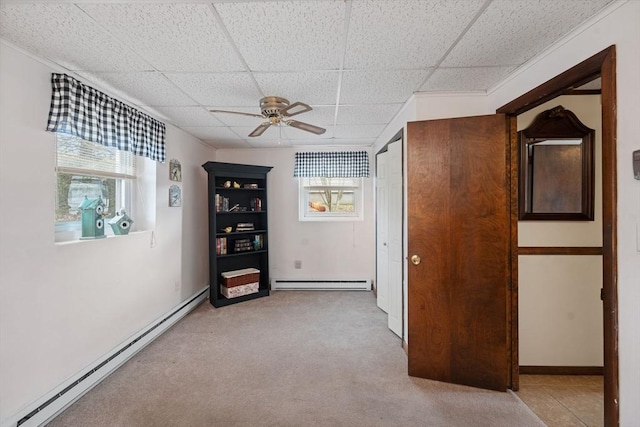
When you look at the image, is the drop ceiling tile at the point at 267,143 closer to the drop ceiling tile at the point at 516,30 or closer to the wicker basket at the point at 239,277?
the wicker basket at the point at 239,277

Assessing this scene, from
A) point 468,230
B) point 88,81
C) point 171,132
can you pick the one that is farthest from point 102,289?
point 468,230

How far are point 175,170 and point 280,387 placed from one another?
2.65 m

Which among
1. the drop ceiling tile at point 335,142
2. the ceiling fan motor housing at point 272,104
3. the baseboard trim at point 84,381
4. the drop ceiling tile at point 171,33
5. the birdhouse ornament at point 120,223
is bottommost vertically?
the baseboard trim at point 84,381

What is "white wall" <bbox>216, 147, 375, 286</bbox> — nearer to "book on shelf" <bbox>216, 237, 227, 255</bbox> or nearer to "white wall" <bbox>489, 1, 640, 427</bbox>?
"book on shelf" <bbox>216, 237, 227, 255</bbox>

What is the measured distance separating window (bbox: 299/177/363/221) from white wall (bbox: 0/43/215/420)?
2.68 meters

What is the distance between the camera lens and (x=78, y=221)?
2230 millimetres

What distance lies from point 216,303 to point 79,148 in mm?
2416

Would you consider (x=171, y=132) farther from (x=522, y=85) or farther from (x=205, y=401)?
(x=522, y=85)

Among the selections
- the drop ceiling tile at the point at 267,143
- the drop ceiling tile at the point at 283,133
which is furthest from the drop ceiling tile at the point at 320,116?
the drop ceiling tile at the point at 267,143

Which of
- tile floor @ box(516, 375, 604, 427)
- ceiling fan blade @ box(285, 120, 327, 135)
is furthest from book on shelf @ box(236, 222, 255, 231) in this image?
tile floor @ box(516, 375, 604, 427)

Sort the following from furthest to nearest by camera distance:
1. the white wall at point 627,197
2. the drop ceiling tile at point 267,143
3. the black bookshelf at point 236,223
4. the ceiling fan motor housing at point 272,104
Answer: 1. the drop ceiling tile at point 267,143
2. the black bookshelf at point 236,223
3. the ceiling fan motor housing at point 272,104
4. the white wall at point 627,197

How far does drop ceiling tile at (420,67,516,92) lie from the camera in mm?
2002

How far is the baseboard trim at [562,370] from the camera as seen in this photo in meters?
2.34

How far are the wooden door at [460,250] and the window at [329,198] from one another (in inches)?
97.8
